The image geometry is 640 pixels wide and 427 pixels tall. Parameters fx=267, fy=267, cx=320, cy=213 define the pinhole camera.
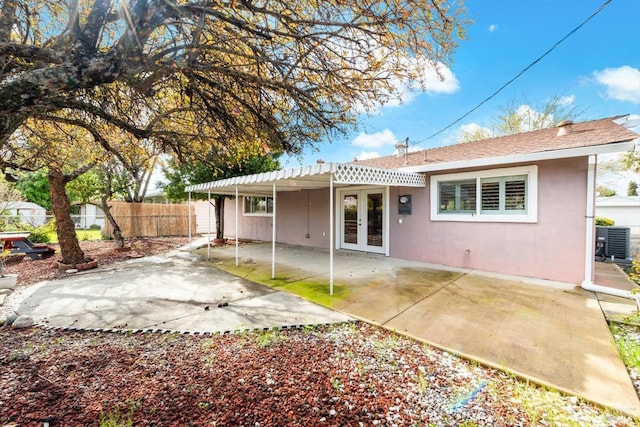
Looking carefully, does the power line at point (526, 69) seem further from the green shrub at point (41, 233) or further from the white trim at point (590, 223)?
the green shrub at point (41, 233)

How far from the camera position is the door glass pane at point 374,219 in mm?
8789

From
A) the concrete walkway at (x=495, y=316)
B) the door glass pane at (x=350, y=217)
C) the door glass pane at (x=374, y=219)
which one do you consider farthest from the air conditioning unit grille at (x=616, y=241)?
the door glass pane at (x=350, y=217)

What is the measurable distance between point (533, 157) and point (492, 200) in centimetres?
129

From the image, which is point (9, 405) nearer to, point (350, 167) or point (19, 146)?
point (350, 167)

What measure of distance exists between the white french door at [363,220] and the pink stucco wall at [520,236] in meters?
0.53

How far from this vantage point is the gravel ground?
2057 mm

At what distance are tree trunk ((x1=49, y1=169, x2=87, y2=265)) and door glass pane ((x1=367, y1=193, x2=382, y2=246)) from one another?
842cm

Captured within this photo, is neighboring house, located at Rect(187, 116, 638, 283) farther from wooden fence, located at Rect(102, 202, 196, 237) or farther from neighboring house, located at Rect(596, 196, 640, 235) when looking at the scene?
neighboring house, located at Rect(596, 196, 640, 235)

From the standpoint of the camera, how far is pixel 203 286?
562 cm

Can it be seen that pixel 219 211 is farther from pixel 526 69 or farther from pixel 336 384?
pixel 526 69

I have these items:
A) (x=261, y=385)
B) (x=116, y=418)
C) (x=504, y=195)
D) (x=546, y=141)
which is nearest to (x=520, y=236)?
(x=504, y=195)

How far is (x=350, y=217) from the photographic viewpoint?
9758 mm

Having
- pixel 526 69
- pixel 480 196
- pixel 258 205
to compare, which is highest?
pixel 526 69

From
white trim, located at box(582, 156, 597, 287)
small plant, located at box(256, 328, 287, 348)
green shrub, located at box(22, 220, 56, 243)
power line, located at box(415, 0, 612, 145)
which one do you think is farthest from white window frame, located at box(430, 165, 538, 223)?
green shrub, located at box(22, 220, 56, 243)
